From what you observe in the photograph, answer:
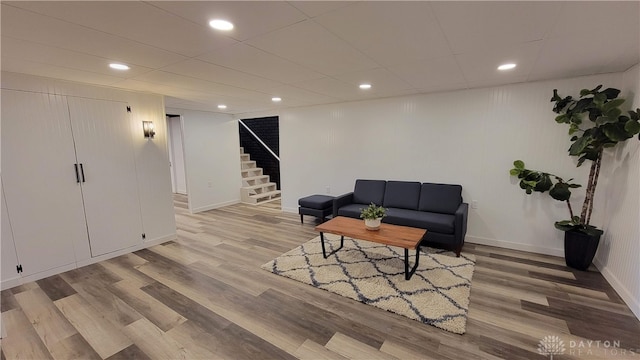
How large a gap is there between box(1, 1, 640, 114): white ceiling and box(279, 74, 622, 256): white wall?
1.49 ft

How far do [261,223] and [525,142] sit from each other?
4408 mm

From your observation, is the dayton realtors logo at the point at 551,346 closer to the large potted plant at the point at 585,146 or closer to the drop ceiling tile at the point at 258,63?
the large potted plant at the point at 585,146

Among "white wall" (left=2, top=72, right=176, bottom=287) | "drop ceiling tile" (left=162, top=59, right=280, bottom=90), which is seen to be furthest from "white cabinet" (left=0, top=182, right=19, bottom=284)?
"drop ceiling tile" (left=162, top=59, right=280, bottom=90)

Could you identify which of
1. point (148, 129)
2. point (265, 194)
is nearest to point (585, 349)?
point (148, 129)

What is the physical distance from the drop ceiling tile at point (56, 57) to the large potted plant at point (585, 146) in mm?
4608

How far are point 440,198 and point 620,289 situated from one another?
1.95 m

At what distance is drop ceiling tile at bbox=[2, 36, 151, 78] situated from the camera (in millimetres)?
2014

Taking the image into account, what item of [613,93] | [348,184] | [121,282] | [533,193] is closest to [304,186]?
[348,184]

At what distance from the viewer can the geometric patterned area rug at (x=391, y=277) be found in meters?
2.36

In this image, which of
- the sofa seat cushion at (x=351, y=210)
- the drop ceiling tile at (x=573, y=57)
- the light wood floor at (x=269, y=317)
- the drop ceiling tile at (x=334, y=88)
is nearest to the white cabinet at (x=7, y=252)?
the light wood floor at (x=269, y=317)

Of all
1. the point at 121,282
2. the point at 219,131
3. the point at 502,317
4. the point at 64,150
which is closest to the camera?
the point at 502,317

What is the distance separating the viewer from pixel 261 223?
5105 millimetres

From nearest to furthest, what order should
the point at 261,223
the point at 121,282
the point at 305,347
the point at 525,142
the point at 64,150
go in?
the point at 305,347 → the point at 121,282 → the point at 64,150 → the point at 525,142 → the point at 261,223

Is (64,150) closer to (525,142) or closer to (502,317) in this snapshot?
(502,317)
